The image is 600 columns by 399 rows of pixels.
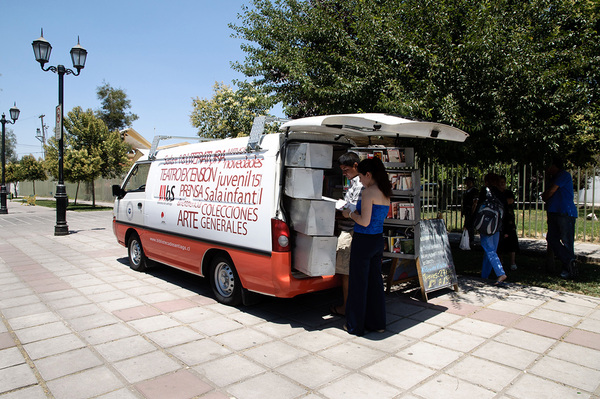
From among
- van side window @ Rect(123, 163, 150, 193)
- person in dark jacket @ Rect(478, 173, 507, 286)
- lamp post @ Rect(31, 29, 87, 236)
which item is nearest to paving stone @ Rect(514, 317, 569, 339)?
person in dark jacket @ Rect(478, 173, 507, 286)

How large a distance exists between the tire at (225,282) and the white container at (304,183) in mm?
1449

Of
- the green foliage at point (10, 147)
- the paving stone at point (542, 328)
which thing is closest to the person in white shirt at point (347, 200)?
the paving stone at point (542, 328)

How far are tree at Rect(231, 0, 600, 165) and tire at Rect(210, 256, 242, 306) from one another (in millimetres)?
3203

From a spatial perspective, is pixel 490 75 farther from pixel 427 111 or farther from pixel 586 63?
pixel 586 63

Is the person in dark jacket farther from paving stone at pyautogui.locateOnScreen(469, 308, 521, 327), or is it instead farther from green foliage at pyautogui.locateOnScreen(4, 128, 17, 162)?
green foliage at pyautogui.locateOnScreen(4, 128, 17, 162)

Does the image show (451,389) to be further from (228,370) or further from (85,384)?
(85,384)

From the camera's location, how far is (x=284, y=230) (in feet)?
15.5

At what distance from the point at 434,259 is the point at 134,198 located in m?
5.33

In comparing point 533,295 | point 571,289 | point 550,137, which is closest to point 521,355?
point 533,295

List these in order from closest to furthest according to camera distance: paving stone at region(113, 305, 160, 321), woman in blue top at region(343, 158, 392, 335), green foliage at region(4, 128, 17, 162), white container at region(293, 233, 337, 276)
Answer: woman in blue top at region(343, 158, 392, 335), white container at region(293, 233, 337, 276), paving stone at region(113, 305, 160, 321), green foliage at region(4, 128, 17, 162)

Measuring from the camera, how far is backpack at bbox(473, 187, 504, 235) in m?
6.48

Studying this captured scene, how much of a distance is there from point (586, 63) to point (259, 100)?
599 centimetres

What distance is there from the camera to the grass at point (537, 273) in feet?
21.2

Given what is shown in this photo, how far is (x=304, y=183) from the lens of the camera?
471 cm
